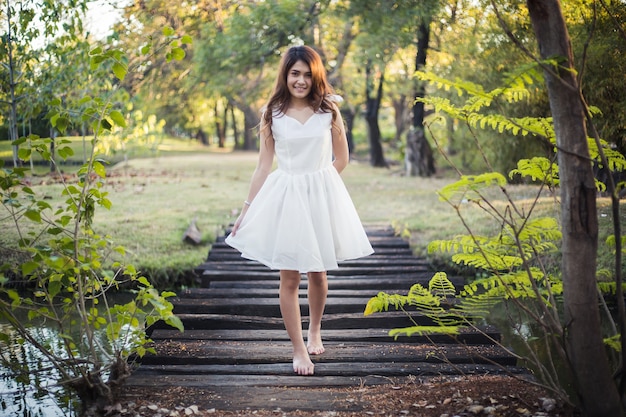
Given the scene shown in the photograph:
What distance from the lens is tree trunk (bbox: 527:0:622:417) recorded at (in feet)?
8.39

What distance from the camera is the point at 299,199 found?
3492mm

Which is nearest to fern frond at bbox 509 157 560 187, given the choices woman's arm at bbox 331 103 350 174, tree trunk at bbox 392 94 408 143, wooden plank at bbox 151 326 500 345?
woman's arm at bbox 331 103 350 174

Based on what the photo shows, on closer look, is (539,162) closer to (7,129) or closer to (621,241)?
(621,241)

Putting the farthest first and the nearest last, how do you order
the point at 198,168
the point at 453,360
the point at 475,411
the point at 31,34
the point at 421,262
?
the point at 198,168
the point at 421,262
the point at 31,34
the point at 453,360
the point at 475,411

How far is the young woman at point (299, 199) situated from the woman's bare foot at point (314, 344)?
0.16 metres

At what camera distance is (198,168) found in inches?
715

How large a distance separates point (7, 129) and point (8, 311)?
3.40m

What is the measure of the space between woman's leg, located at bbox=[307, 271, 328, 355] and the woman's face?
1075 millimetres

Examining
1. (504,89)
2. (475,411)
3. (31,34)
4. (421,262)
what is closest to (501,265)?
(475,411)

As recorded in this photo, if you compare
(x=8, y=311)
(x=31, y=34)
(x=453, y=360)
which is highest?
(x=31, y=34)

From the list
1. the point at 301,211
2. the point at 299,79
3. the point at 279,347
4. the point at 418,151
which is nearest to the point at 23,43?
the point at 299,79

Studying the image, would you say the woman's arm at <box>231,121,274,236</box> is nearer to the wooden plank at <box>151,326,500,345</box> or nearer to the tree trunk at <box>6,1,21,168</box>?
the wooden plank at <box>151,326,500,345</box>

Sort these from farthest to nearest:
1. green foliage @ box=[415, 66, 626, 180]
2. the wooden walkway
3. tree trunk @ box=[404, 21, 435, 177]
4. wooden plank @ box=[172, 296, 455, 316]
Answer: tree trunk @ box=[404, 21, 435, 177] < wooden plank @ box=[172, 296, 455, 316] < the wooden walkway < green foliage @ box=[415, 66, 626, 180]

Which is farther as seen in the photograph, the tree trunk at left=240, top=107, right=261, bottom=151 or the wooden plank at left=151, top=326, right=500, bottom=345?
the tree trunk at left=240, top=107, right=261, bottom=151
